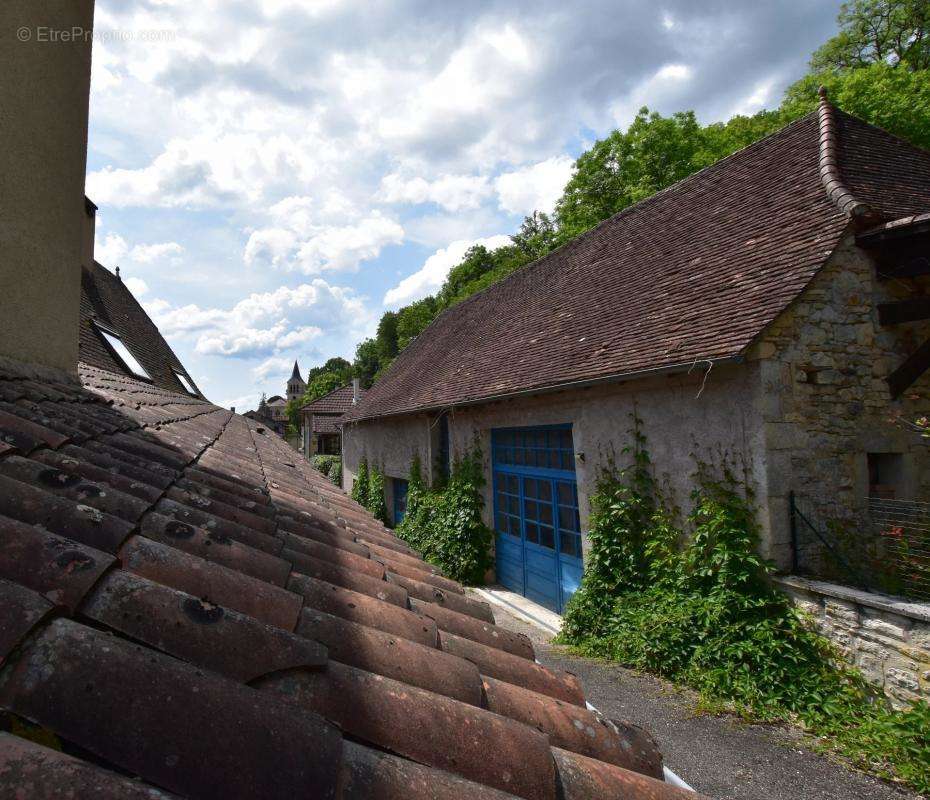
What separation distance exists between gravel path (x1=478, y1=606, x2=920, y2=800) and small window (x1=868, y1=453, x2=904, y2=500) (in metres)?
3.08

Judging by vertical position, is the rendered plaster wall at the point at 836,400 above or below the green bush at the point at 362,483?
above

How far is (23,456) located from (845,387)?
7201mm

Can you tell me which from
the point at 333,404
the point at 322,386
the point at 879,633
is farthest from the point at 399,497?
the point at 322,386

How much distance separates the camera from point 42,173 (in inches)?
125

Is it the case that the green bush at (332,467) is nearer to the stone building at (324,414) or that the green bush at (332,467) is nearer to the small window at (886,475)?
the stone building at (324,414)

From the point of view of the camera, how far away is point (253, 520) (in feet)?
6.56

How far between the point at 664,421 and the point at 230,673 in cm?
647

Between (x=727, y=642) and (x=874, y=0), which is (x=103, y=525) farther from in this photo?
(x=874, y=0)

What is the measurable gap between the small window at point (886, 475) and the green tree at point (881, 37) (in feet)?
67.7

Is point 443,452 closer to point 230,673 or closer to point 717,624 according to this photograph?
point 717,624

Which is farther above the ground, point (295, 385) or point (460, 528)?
point (295, 385)

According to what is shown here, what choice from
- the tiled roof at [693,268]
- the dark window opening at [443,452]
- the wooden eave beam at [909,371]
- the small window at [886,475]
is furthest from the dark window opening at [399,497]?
the wooden eave beam at [909,371]

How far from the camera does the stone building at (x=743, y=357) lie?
5805 millimetres

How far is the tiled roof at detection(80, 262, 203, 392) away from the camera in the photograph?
8866 mm
